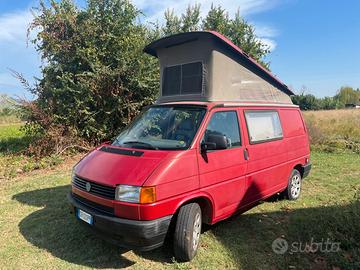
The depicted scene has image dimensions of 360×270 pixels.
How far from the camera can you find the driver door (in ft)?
13.5

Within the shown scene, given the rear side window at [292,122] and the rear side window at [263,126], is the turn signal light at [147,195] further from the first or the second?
the rear side window at [292,122]

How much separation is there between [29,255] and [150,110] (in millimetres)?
2706

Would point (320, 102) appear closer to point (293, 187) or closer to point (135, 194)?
point (293, 187)

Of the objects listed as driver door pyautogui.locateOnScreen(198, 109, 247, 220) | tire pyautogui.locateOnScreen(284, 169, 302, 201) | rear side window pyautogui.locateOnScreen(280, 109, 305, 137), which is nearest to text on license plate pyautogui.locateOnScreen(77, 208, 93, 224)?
Result: driver door pyautogui.locateOnScreen(198, 109, 247, 220)

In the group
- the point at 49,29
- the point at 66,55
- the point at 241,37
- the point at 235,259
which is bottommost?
the point at 235,259

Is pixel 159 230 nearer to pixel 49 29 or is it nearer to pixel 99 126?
pixel 99 126

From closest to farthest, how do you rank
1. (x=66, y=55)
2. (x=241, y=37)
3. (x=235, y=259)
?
(x=235, y=259) < (x=66, y=55) < (x=241, y=37)

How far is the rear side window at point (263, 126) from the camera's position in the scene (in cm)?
509

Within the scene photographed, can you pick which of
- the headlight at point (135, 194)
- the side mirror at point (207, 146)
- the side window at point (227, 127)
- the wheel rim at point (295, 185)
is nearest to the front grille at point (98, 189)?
the headlight at point (135, 194)

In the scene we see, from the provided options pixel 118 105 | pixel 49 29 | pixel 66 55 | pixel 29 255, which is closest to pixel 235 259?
pixel 29 255

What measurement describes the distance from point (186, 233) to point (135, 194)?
2.76ft

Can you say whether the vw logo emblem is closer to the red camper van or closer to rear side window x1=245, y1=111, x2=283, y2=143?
the red camper van

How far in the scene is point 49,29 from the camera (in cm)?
1160

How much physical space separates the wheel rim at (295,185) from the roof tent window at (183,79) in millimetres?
2989
